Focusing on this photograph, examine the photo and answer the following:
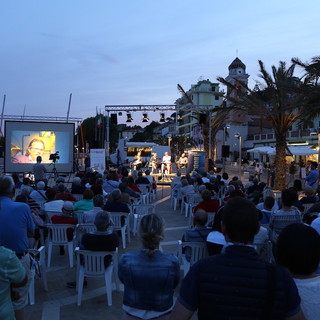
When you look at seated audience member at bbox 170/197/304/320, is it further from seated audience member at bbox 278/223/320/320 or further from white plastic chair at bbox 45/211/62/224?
white plastic chair at bbox 45/211/62/224

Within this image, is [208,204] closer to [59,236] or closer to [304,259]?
[59,236]

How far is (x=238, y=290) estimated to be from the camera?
1.70 metres

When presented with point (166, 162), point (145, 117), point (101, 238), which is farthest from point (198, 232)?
point (145, 117)

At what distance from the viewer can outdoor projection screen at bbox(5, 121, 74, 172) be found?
19.6m

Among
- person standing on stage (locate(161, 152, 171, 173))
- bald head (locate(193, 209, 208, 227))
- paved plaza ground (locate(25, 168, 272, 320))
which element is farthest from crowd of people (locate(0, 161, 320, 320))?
person standing on stage (locate(161, 152, 171, 173))

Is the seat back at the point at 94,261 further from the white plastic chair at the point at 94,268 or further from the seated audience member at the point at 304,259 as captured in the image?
the seated audience member at the point at 304,259

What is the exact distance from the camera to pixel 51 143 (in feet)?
66.0

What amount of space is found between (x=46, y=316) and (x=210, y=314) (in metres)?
3.31

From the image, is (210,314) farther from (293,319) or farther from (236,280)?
(293,319)

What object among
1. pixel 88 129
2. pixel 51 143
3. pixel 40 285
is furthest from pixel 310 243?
pixel 88 129

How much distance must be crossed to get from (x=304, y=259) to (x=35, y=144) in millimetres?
19427

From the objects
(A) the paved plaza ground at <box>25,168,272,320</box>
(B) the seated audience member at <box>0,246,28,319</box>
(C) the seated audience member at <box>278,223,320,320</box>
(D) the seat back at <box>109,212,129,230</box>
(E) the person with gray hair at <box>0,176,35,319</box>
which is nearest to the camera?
(C) the seated audience member at <box>278,223,320,320</box>

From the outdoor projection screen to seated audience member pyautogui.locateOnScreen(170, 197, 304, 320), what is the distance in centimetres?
1906

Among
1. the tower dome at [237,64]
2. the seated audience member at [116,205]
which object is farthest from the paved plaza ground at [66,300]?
the tower dome at [237,64]
